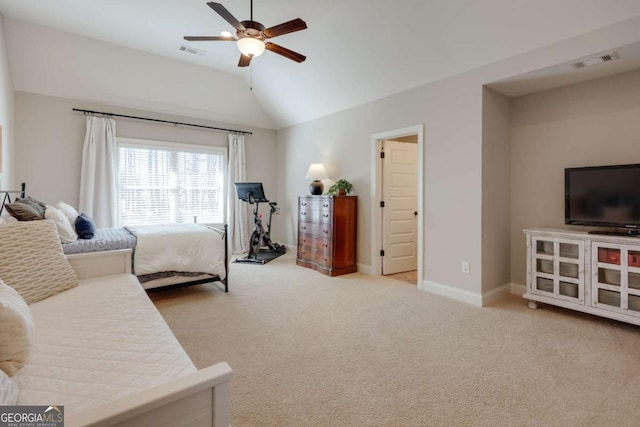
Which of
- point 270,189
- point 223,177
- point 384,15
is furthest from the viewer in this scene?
point 270,189

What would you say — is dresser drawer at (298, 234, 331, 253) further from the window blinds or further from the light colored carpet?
the window blinds

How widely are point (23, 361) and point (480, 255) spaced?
359 cm

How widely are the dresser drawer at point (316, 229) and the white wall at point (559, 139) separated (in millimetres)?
2429

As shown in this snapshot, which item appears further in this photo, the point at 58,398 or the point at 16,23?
the point at 16,23

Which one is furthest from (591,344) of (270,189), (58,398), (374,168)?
(270,189)

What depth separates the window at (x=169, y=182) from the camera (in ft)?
16.8

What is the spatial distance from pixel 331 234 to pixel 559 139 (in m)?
2.99

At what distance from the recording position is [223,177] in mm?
6109

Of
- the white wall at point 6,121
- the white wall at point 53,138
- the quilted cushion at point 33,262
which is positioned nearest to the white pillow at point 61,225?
the quilted cushion at point 33,262

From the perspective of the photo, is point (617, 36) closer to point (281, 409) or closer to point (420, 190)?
point (420, 190)

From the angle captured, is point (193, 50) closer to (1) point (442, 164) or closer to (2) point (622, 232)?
(1) point (442, 164)

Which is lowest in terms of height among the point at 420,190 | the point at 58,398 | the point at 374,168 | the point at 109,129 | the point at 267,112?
the point at 58,398

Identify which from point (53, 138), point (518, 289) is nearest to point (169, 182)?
point (53, 138)

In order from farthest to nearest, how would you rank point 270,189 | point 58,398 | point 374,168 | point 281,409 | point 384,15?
→ 1. point 270,189
2. point 374,168
3. point 384,15
4. point 281,409
5. point 58,398
